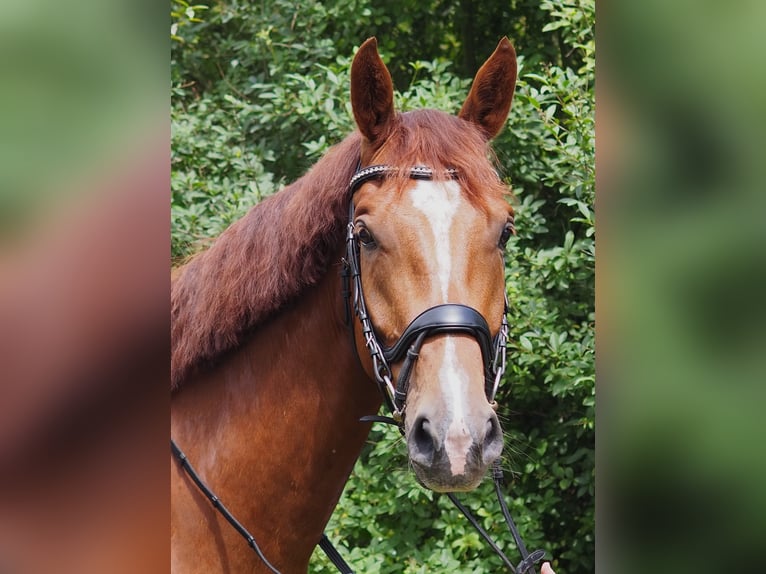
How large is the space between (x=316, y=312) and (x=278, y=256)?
179 mm

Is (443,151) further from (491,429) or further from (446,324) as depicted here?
(491,429)

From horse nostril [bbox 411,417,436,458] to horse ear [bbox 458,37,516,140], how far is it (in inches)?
34.8

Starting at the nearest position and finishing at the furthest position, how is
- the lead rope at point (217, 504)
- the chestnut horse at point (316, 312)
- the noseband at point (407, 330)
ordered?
the noseband at point (407, 330) < the chestnut horse at point (316, 312) < the lead rope at point (217, 504)

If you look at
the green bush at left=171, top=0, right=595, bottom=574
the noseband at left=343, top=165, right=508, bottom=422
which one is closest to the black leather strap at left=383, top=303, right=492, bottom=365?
the noseband at left=343, top=165, right=508, bottom=422

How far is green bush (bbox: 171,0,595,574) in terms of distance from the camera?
146 inches

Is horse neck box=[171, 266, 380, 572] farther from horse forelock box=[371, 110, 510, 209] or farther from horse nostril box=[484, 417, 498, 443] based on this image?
horse nostril box=[484, 417, 498, 443]

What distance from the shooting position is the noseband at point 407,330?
1.68 metres

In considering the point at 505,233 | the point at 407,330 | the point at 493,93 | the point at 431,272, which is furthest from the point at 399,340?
the point at 493,93
